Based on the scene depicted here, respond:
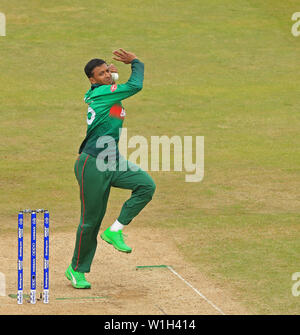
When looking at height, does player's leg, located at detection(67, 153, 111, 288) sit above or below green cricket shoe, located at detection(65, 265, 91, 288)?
above

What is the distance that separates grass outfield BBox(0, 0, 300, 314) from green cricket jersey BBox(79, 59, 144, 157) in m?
2.44

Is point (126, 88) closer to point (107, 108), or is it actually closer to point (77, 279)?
point (107, 108)

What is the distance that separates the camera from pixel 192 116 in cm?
2128

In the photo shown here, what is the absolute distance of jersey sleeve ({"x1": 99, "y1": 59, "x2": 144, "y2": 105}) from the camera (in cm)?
1056

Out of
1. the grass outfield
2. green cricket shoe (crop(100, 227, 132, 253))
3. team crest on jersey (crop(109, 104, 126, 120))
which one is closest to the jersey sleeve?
team crest on jersey (crop(109, 104, 126, 120))

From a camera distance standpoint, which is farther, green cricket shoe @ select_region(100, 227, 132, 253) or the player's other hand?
green cricket shoe @ select_region(100, 227, 132, 253)

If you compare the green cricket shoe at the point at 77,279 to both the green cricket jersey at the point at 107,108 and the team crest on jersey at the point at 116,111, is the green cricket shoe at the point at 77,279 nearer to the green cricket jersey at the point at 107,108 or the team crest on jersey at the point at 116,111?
the green cricket jersey at the point at 107,108

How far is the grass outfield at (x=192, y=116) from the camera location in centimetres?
1326

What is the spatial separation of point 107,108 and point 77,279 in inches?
84.3

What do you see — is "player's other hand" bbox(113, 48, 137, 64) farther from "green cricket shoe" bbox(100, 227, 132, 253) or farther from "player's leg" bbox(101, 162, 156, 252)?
"green cricket shoe" bbox(100, 227, 132, 253)

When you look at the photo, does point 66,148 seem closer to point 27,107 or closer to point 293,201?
point 27,107

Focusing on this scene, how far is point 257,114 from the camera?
846 inches

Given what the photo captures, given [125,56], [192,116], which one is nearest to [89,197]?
[125,56]

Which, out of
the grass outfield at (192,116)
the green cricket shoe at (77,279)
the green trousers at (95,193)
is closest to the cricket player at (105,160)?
the green trousers at (95,193)
